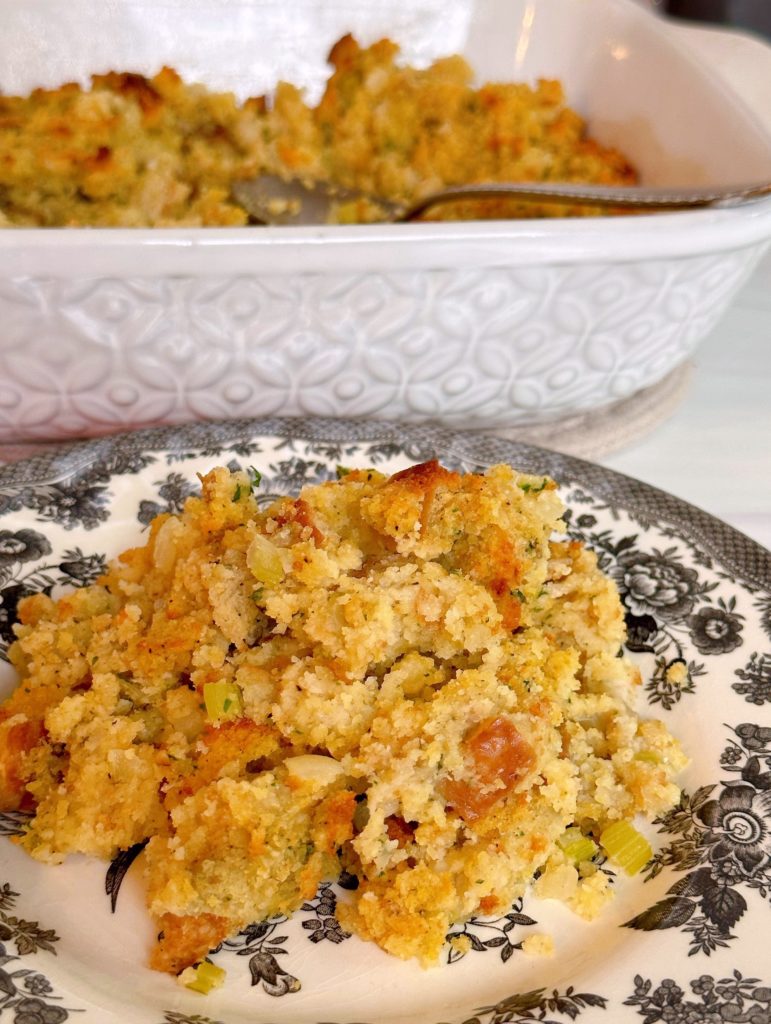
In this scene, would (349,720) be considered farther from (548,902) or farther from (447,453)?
(447,453)

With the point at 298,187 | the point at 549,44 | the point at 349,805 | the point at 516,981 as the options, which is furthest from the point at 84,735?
the point at 549,44

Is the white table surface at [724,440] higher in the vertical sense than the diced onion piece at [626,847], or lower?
higher

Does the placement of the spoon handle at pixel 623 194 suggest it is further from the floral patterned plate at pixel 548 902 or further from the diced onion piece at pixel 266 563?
the diced onion piece at pixel 266 563

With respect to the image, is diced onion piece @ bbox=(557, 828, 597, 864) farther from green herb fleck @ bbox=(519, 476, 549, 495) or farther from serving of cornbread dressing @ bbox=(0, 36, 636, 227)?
serving of cornbread dressing @ bbox=(0, 36, 636, 227)

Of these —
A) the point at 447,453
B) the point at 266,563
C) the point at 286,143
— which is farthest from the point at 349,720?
the point at 286,143

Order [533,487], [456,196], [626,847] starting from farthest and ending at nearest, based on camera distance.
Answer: [456,196]
[533,487]
[626,847]

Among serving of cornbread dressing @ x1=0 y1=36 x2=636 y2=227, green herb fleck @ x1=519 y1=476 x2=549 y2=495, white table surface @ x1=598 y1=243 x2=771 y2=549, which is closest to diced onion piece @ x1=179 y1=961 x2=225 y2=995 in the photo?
green herb fleck @ x1=519 y1=476 x2=549 y2=495

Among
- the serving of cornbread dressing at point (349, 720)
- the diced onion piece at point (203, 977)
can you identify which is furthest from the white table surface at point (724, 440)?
the diced onion piece at point (203, 977)
